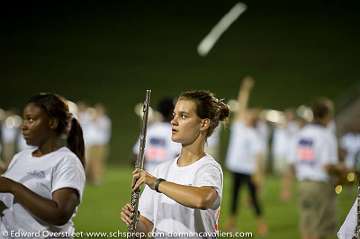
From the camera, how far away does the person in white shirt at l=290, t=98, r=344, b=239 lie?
30.6 feet

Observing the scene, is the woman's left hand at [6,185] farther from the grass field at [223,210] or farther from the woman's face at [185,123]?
the grass field at [223,210]

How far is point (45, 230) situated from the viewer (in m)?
4.24

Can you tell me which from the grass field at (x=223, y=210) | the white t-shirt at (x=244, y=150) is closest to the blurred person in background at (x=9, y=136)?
the grass field at (x=223, y=210)

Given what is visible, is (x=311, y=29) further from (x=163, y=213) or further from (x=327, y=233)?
(x=163, y=213)

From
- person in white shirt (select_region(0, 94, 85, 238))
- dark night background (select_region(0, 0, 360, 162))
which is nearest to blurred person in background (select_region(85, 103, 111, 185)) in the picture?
dark night background (select_region(0, 0, 360, 162))

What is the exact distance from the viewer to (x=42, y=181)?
4.30 meters

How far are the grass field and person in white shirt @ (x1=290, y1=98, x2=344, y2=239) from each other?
1.76 metres

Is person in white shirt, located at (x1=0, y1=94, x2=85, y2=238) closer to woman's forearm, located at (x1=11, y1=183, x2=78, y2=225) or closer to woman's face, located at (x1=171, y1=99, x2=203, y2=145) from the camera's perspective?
woman's forearm, located at (x1=11, y1=183, x2=78, y2=225)

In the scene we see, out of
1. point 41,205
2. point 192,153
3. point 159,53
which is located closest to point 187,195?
point 192,153

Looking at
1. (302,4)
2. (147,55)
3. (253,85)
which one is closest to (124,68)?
(147,55)

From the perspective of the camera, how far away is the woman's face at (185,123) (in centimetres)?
402

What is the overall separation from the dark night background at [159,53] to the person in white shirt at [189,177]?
28893mm

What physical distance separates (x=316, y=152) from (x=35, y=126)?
5611 millimetres

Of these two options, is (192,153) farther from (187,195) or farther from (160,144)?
(160,144)
